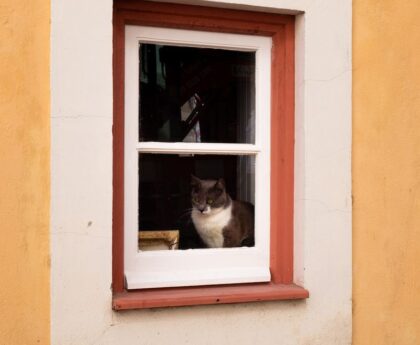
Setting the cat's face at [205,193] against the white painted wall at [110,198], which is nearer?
the white painted wall at [110,198]

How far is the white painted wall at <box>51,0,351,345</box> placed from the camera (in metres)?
2.67

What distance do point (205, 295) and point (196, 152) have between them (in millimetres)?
794

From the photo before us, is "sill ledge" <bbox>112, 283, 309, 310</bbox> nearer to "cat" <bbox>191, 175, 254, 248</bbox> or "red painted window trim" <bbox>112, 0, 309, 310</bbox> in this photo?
"red painted window trim" <bbox>112, 0, 309, 310</bbox>

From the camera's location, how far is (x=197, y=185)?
341 cm

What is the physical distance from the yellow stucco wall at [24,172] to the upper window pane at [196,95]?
1.95ft

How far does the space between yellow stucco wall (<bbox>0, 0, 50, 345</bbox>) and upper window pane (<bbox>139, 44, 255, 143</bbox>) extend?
594mm

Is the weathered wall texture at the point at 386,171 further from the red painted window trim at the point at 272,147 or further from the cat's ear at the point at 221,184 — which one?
the cat's ear at the point at 221,184

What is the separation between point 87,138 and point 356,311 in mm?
1799

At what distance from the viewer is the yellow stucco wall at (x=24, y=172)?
262cm

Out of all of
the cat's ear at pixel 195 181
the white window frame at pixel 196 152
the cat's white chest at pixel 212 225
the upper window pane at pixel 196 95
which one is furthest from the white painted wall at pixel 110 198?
the cat's ear at pixel 195 181

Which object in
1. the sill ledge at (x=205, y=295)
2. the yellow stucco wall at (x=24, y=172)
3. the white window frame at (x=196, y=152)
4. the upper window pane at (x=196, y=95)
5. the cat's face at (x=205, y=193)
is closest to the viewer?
the yellow stucco wall at (x=24, y=172)

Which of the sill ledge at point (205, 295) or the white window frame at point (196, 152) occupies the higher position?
the white window frame at point (196, 152)

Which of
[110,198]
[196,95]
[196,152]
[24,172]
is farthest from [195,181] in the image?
[24,172]

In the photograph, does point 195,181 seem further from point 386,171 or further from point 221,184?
point 386,171
